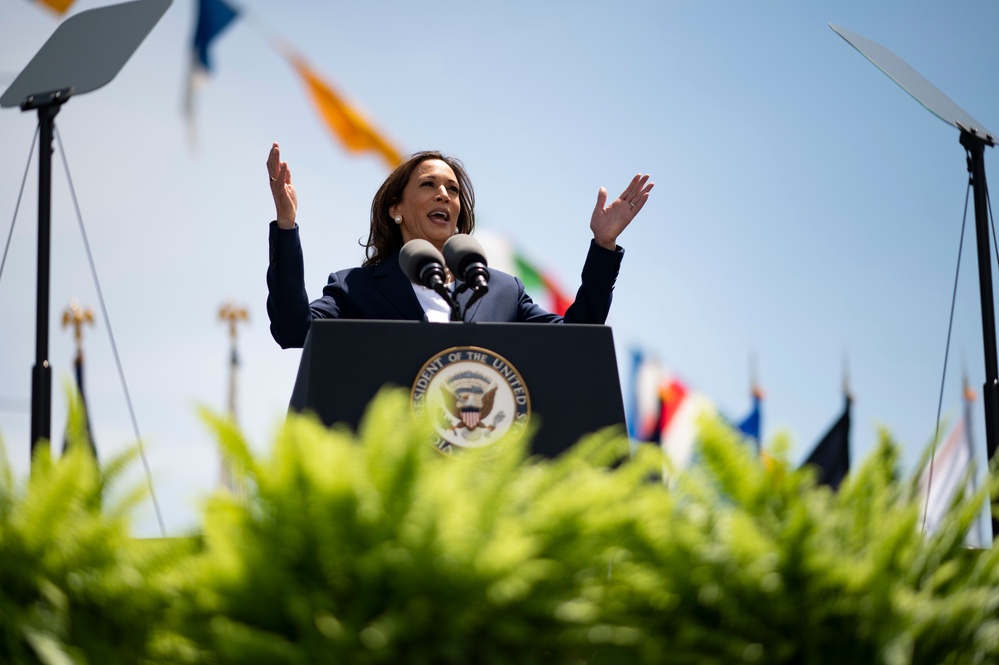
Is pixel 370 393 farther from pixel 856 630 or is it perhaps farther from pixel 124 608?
pixel 856 630

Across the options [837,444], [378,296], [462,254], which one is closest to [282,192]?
[378,296]

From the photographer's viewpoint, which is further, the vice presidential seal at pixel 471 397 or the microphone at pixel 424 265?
the microphone at pixel 424 265

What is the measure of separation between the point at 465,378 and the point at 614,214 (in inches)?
51.9

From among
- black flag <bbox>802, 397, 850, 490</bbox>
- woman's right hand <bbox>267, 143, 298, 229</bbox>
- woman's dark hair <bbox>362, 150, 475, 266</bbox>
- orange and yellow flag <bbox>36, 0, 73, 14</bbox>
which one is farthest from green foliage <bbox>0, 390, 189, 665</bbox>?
black flag <bbox>802, 397, 850, 490</bbox>

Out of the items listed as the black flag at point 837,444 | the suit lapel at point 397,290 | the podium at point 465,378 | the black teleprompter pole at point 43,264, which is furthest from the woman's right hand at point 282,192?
the black flag at point 837,444

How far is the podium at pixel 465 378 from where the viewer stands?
2.20 metres

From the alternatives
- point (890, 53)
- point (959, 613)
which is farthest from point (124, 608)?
point (890, 53)

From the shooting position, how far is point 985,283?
12.6 ft

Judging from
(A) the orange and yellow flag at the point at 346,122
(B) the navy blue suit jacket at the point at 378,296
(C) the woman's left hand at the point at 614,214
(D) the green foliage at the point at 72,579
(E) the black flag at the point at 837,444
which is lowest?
(E) the black flag at the point at 837,444

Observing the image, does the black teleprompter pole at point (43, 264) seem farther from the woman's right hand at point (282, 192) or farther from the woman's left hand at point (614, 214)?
the woman's left hand at point (614, 214)

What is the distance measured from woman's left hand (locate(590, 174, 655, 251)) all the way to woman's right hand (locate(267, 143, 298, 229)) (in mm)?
904

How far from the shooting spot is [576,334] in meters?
2.36

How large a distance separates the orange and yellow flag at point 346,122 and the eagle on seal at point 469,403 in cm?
646

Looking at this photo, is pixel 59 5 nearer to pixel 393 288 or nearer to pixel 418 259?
pixel 393 288
